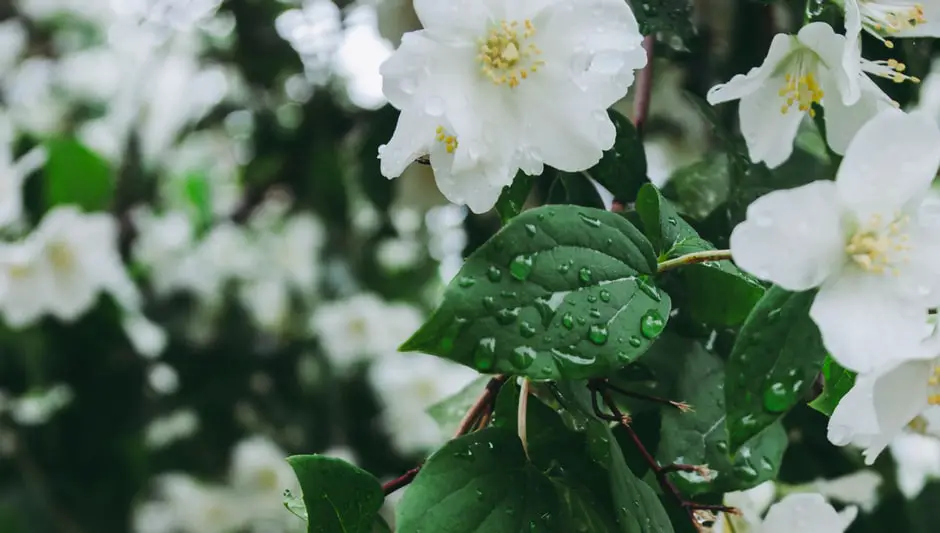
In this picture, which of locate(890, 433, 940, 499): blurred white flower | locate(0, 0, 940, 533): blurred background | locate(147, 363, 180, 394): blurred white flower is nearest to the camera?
locate(890, 433, 940, 499): blurred white flower

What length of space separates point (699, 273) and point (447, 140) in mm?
171

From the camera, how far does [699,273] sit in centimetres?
53

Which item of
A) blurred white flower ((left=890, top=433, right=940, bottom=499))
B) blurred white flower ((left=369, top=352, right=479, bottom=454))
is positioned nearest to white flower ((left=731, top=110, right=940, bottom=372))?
blurred white flower ((left=890, top=433, right=940, bottom=499))

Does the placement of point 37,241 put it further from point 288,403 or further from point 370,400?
point 370,400

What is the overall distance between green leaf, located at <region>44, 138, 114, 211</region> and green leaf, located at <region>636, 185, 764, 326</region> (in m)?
1.22

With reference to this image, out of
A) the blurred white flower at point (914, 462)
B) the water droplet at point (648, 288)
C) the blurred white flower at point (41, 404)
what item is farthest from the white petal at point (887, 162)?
the blurred white flower at point (41, 404)

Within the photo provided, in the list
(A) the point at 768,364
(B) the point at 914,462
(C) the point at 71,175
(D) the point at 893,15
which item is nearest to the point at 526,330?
(A) the point at 768,364

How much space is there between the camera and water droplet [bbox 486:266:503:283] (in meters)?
0.43

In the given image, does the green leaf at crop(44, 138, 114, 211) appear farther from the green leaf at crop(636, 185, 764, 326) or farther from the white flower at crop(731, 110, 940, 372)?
the white flower at crop(731, 110, 940, 372)

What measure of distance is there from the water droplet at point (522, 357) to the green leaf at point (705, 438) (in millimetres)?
186

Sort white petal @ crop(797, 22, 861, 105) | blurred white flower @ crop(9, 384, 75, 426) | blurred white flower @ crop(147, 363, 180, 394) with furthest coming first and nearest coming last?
1. blurred white flower @ crop(147, 363, 180, 394)
2. blurred white flower @ crop(9, 384, 75, 426)
3. white petal @ crop(797, 22, 861, 105)

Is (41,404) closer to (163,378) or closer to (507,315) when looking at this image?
(163,378)

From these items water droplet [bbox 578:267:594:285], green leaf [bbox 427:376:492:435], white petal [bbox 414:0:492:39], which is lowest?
green leaf [bbox 427:376:492:435]

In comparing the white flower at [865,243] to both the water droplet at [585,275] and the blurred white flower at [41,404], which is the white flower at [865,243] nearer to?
the water droplet at [585,275]
